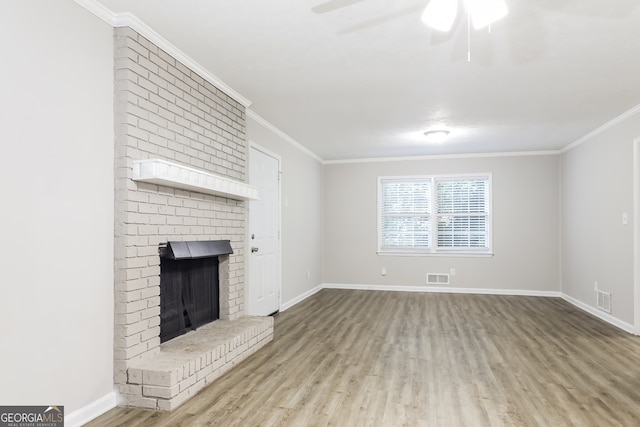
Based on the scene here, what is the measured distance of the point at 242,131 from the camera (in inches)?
174

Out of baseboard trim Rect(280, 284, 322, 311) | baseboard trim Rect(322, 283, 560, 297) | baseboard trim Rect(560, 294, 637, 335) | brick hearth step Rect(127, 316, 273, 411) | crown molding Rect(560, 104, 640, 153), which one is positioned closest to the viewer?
brick hearth step Rect(127, 316, 273, 411)

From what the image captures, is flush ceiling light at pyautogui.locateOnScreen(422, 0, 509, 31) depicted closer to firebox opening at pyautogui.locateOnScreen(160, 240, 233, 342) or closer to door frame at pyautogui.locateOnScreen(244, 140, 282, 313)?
firebox opening at pyautogui.locateOnScreen(160, 240, 233, 342)

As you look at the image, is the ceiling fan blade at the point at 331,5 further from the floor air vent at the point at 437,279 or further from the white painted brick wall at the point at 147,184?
the floor air vent at the point at 437,279

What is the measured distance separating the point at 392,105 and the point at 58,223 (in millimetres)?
3388

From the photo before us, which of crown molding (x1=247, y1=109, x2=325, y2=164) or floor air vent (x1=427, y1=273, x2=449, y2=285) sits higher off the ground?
crown molding (x1=247, y1=109, x2=325, y2=164)

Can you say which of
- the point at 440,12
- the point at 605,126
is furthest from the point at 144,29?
the point at 605,126

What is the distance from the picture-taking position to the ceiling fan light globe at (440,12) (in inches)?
79.6

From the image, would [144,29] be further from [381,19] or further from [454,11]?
[454,11]

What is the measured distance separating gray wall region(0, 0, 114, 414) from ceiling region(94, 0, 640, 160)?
48cm

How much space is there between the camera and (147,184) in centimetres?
287

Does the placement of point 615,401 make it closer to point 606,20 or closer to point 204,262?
point 606,20

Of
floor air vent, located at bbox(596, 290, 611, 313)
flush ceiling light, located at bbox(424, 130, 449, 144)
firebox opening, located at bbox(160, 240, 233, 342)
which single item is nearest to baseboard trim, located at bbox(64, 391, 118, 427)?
firebox opening, located at bbox(160, 240, 233, 342)

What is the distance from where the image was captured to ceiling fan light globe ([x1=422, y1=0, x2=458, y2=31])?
2.02m

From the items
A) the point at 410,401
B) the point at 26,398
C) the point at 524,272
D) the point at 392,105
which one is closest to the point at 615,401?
the point at 410,401
